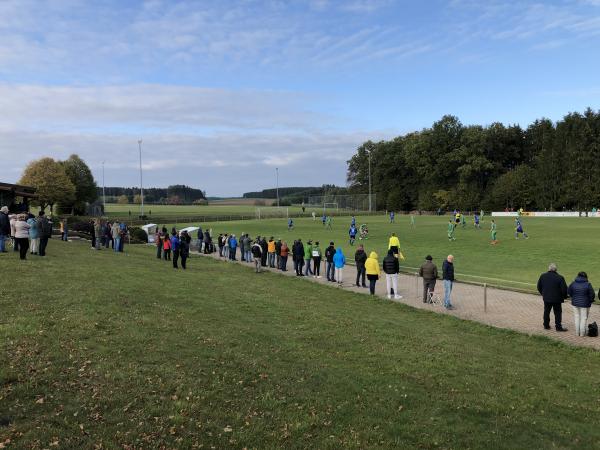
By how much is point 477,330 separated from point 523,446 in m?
6.60

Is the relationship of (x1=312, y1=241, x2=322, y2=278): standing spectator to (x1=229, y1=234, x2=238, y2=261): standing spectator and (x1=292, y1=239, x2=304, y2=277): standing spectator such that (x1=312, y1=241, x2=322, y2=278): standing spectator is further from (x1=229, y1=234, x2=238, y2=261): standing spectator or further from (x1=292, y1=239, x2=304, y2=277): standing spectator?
(x1=229, y1=234, x2=238, y2=261): standing spectator

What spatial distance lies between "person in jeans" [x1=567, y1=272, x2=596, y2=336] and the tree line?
78.2 m

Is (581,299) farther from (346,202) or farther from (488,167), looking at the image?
(346,202)

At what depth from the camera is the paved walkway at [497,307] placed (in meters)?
11.9

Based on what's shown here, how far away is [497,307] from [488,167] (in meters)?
88.0

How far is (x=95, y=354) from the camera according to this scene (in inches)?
286

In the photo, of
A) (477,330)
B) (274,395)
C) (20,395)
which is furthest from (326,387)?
(477,330)

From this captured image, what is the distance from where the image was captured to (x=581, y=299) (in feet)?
37.2

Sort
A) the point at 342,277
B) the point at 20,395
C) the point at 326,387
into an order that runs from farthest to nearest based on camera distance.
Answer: the point at 342,277 < the point at 326,387 < the point at 20,395

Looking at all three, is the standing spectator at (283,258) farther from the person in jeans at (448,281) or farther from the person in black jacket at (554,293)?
the person in black jacket at (554,293)

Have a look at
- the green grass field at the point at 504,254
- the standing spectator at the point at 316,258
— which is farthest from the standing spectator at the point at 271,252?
the green grass field at the point at 504,254

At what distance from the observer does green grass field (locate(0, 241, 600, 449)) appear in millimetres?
5402

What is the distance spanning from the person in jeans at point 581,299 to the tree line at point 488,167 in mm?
78204

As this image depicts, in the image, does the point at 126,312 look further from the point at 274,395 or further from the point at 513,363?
the point at 513,363
